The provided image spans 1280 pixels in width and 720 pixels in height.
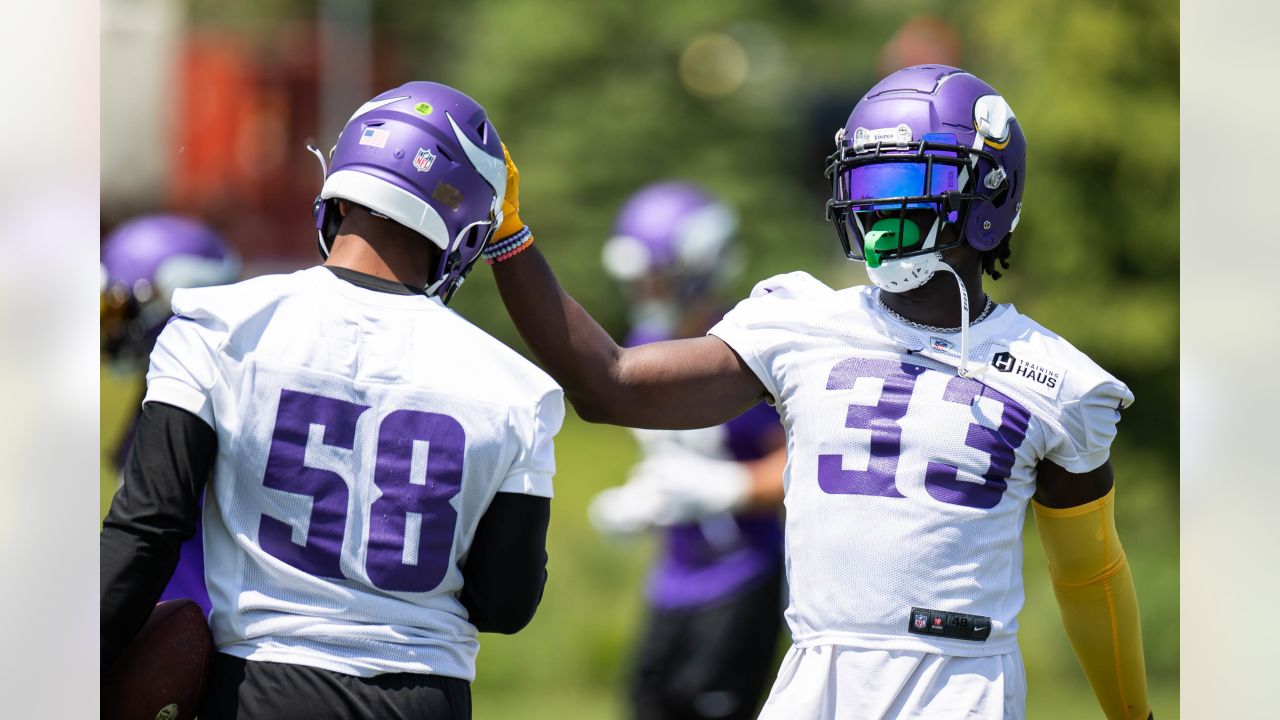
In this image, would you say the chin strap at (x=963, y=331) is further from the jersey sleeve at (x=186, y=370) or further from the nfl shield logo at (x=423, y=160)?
the jersey sleeve at (x=186, y=370)

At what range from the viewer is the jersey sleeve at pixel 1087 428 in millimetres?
2564

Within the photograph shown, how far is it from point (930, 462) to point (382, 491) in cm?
94

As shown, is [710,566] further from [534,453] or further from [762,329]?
[534,453]

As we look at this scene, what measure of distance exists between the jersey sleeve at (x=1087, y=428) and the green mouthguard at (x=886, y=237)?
0.41 metres

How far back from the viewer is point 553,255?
1471 cm

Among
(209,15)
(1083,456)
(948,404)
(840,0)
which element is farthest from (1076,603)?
(209,15)

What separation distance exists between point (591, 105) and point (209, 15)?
6.96 metres

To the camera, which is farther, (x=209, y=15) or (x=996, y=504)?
(x=209, y=15)

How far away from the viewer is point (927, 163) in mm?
2588

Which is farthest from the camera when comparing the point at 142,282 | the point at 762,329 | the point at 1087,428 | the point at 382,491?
the point at 142,282

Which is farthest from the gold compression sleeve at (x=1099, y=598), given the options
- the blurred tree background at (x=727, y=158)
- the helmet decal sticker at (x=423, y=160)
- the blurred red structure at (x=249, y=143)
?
the blurred red structure at (x=249, y=143)

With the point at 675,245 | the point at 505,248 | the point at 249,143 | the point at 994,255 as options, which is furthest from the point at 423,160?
the point at 249,143

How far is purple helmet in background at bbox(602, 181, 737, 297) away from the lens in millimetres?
5676
